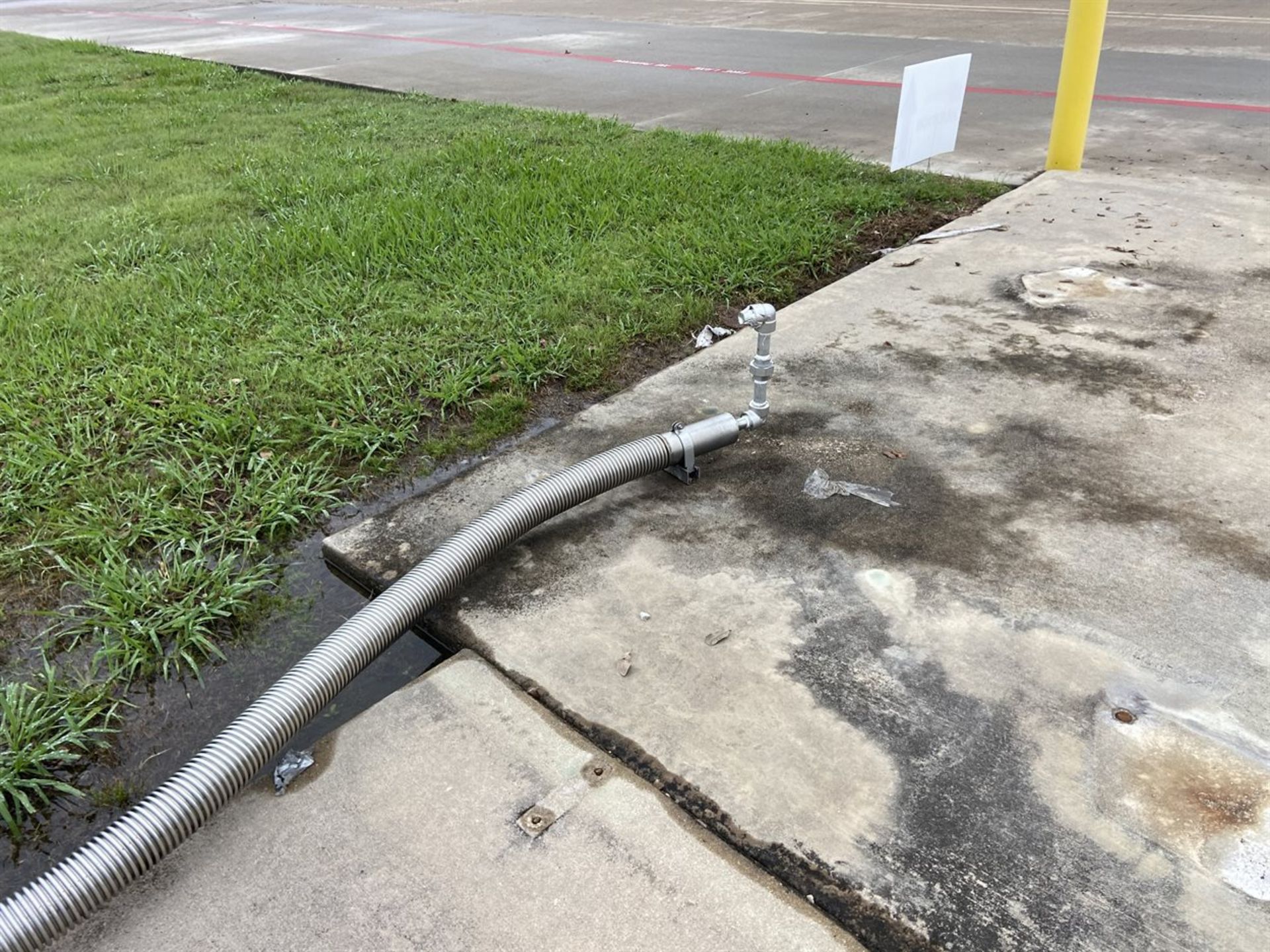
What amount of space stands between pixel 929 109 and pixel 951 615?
4.59 metres

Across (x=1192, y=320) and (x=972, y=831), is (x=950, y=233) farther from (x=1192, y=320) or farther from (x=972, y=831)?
(x=972, y=831)

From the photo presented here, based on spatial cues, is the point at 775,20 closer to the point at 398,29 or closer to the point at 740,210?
the point at 398,29

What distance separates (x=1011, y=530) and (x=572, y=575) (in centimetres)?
130

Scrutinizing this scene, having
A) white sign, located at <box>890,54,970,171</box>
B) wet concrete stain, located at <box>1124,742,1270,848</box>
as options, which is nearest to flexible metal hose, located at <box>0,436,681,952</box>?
wet concrete stain, located at <box>1124,742,1270,848</box>

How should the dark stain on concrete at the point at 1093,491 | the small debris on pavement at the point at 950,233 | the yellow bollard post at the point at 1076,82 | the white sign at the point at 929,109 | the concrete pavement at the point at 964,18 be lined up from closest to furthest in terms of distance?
the dark stain on concrete at the point at 1093,491 < the small debris on pavement at the point at 950,233 < the yellow bollard post at the point at 1076,82 < the white sign at the point at 929,109 < the concrete pavement at the point at 964,18

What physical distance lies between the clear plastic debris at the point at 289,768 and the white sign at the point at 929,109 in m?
5.15

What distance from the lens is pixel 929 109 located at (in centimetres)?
587

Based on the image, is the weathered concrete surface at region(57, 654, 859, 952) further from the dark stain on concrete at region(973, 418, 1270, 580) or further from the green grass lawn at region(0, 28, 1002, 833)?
the dark stain on concrete at region(973, 418, 1270, 580)

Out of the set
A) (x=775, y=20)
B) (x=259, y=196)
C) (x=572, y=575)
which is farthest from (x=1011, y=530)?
(x=775, y=20)

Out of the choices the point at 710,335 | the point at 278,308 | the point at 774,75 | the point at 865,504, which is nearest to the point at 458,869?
the point at 865,504

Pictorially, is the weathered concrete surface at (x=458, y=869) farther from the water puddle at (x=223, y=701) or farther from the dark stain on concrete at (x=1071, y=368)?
the dark stain on concrete at (x=1071, y=368)

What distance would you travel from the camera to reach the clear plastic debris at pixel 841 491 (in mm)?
2867

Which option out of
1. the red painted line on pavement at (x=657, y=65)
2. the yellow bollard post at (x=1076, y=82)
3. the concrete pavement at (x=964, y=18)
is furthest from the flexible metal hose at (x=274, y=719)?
the concrete pavement at (x=964, y=18)

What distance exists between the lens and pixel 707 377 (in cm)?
371
